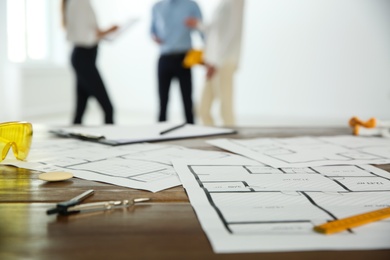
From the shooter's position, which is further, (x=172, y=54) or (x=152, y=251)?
(x=172, y=54)

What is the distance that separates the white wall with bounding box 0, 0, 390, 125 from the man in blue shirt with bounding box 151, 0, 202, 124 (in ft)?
8.00

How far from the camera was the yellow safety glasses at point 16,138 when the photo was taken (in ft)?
2.28

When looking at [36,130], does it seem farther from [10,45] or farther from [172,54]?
[10,45]

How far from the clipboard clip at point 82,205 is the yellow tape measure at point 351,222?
19cm

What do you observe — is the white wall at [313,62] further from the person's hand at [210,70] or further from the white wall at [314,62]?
the person's hand at [210,70]

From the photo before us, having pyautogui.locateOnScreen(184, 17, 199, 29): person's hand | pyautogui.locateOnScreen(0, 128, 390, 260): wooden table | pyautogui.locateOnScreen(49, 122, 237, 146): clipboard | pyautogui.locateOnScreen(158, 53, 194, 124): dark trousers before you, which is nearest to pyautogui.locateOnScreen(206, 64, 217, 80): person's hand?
pyautogui.locateOnScreen(158, 53, 194, 124): dark trousers

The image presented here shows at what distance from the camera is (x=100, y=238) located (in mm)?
387

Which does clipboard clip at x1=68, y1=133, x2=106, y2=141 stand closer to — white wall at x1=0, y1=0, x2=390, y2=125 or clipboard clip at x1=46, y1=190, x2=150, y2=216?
clipboard clip at x1=46, y1=190, x2=150, y2=216

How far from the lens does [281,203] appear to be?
1.62ft

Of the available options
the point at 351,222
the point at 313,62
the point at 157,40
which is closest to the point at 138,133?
the point at 351,222

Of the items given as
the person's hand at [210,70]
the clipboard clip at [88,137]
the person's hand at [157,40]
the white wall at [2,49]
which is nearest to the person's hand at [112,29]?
the person's hand at [157,40]

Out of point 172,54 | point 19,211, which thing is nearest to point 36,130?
point 19,211

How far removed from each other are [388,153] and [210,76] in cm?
210

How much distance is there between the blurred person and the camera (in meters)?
2.62
